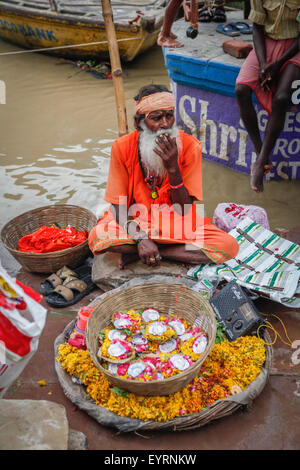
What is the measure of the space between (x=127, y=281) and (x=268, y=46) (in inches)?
93.5

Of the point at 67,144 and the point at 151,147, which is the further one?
the point at 67,144

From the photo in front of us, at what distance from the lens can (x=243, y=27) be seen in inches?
204

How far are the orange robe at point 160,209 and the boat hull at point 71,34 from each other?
15.1 ft

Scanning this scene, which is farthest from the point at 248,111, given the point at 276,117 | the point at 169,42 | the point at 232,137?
the point at 169,42

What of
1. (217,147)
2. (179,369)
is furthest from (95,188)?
(179,369)

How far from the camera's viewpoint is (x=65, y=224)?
12.5 ft

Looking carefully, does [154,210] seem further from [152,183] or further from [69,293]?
[69,293]

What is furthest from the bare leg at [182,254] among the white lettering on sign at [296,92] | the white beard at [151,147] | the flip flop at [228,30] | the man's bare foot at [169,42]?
the flip flop at [228,30]

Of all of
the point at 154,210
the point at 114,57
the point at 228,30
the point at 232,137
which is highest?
the point at 114,57

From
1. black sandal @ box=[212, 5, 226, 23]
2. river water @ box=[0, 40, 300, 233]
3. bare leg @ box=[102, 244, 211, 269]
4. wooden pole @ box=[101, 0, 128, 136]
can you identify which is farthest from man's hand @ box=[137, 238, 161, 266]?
black sandal @ box=[212, 5, 226, 23]

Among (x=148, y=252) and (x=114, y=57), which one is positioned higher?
(x=114, y=57)

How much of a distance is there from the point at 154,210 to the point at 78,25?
5.51 metres

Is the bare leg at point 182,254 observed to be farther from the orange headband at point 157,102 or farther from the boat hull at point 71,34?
the boat hull at point 71,34
